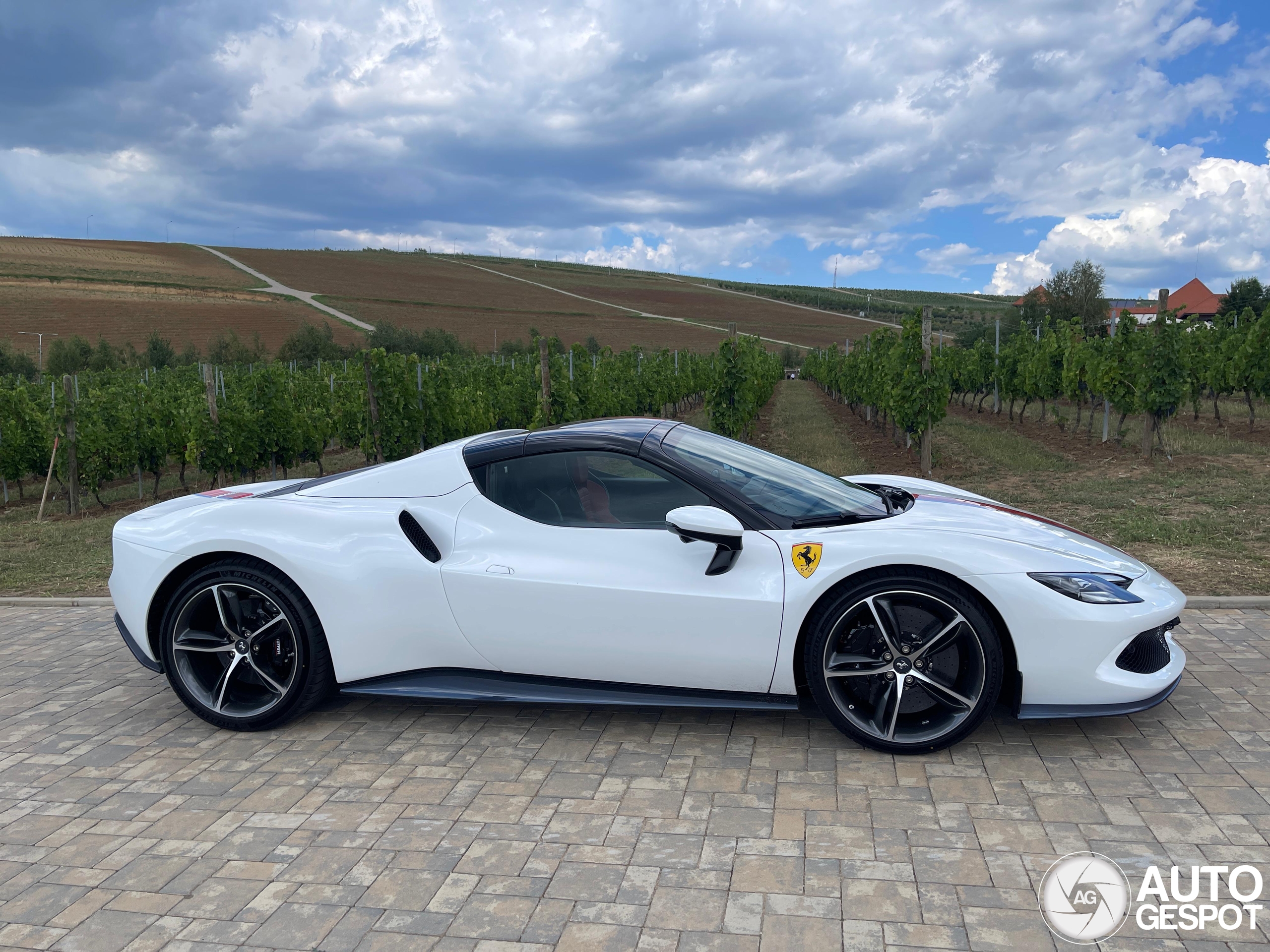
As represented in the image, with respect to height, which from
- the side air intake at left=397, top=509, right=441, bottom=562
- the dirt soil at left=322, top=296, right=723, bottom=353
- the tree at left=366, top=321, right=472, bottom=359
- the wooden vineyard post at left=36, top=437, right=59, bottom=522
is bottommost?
the wooden vineyard post at left=36, top=437, right=59, bottom=522

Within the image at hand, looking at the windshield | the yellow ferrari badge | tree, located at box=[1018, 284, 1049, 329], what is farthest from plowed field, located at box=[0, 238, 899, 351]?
the yellow ferrari badge

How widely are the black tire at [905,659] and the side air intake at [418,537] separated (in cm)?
156

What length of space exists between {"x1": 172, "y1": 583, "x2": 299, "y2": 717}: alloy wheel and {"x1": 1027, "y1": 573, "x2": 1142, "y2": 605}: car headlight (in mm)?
3101

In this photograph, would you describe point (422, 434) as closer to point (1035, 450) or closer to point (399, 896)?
point (1035, 450)

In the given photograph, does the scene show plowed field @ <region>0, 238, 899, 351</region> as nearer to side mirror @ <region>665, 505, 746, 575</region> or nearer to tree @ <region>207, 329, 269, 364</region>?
tree @ <region>207, 329, 269, 364</region>

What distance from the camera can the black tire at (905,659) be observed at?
10.6 ft

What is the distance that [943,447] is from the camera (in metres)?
17.3

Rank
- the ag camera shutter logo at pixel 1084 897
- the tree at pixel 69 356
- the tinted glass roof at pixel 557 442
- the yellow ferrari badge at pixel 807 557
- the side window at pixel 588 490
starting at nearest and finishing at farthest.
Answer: the ag camera shutter logo at pixel 1084 897 → the yellow ferrari badge at pixel 807 557 → the side window at pixel 588 490 → the tinted glass roof at pixel 557 442 → the tree at pixel 69 356

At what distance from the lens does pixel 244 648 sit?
3814mm

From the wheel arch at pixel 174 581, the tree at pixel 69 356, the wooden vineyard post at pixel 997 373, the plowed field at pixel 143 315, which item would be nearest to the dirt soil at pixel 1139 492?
the wooden vineyard post at pixel 997 373

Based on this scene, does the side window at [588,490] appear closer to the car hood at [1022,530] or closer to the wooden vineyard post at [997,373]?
the car hood at [1022,530]

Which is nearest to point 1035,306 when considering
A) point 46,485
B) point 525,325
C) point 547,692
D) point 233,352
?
point 525,325

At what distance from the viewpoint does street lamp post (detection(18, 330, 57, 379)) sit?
4788cm

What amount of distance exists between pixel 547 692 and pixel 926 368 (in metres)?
12.0
